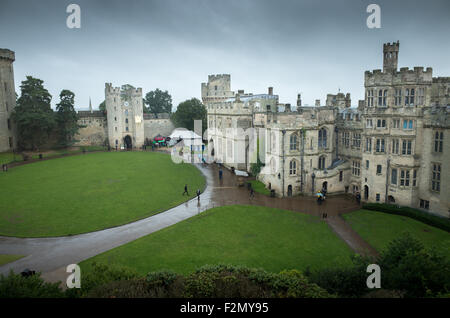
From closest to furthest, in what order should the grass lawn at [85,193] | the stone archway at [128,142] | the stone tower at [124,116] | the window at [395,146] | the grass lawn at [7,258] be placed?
the grass lawn at [7,258], the grass lawn at [85,193], the window at [395,146], the stone tower at [124,116], the stone archway at [128,142]

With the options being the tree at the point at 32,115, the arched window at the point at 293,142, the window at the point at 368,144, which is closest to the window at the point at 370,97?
the window at the point at 368,144

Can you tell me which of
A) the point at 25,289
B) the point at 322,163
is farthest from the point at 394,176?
the point at 25,289

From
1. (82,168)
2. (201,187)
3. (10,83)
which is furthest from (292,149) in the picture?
(10,83)

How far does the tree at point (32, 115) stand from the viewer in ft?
193

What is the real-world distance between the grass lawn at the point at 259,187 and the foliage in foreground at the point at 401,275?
21286mm

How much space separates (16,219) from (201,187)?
20.0m

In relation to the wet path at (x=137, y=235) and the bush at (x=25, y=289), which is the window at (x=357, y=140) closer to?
the wet path at (x=137, y=235)

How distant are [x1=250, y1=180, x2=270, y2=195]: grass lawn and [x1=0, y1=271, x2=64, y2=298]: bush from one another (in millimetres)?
27573

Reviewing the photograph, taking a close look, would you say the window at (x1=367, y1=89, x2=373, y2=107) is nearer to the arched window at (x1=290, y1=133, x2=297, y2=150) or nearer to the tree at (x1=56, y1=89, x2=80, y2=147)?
the arched window at (x1=290, y1=133, x2=297, y2=150)

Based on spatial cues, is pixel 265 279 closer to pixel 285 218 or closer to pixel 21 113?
pixel 285 218

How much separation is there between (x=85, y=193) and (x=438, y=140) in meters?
37.1

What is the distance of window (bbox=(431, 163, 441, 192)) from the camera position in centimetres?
2895

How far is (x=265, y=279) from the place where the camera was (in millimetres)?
14914

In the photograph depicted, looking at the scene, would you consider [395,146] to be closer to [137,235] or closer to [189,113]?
[137,235]
